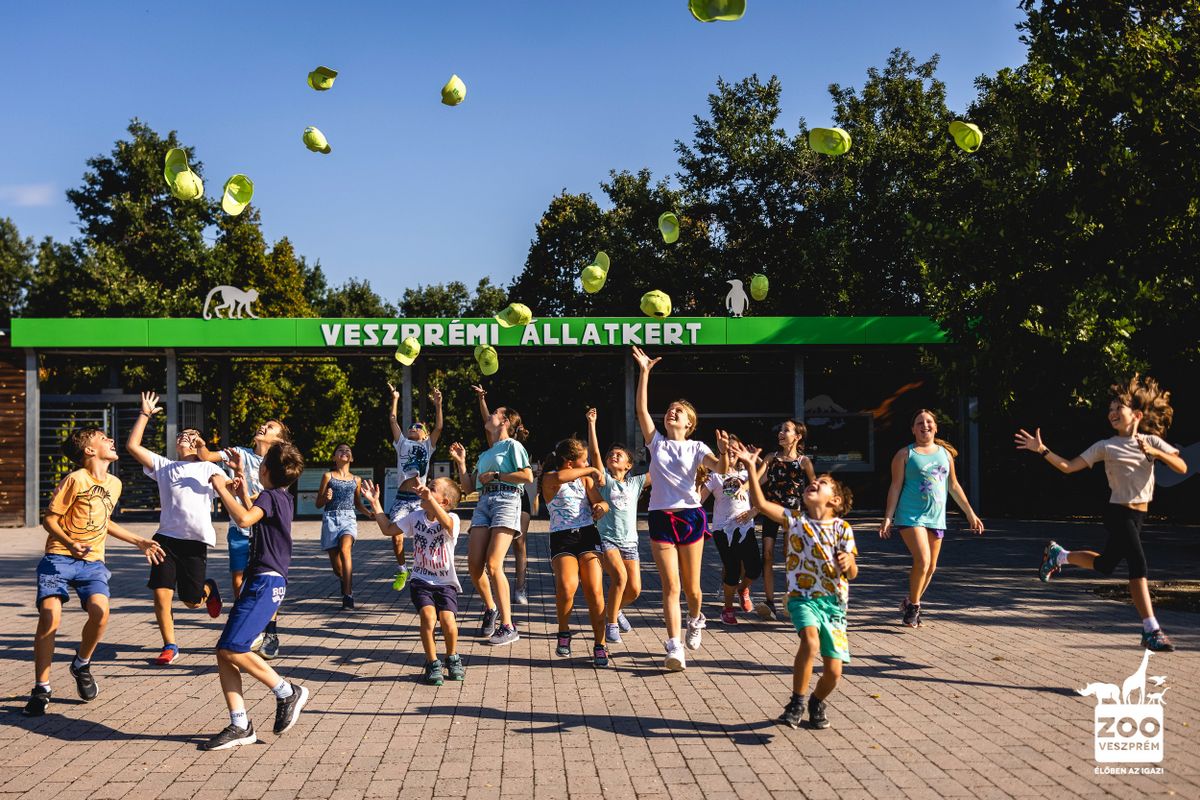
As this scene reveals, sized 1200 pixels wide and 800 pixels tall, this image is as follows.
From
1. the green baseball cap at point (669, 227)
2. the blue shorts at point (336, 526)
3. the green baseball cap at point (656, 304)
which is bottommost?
the blue shorts at point (336, 526)

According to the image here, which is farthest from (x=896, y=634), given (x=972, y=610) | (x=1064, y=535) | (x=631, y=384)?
(x=631, y=384)

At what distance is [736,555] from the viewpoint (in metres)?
8.81

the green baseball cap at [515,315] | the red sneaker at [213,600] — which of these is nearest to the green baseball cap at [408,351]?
the green baseball cap at [515,315]

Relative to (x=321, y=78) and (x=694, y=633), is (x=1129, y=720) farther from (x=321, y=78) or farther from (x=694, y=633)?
(x=321, y=78)

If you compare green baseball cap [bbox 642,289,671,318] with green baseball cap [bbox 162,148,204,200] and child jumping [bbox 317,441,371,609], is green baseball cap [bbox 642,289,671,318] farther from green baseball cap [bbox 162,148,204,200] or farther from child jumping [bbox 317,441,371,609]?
green baseball cap [bbox 162,148,204,200]

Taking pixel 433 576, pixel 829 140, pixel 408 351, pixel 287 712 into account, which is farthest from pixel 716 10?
pixel 408 351

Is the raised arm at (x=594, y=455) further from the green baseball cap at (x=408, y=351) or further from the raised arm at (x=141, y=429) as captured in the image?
the green baseball cap at (x=408, y=351)

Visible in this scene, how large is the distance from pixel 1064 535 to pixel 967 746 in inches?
531

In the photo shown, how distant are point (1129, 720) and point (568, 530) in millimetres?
3805

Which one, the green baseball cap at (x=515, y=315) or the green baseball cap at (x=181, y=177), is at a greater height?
the green baseball cap at (x=181, y=177)

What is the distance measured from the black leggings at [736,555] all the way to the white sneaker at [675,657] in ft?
6.90

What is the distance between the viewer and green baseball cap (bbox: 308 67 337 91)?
7543mm

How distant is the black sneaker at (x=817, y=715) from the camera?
5438 millimetres

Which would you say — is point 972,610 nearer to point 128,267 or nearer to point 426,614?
point 426,614
